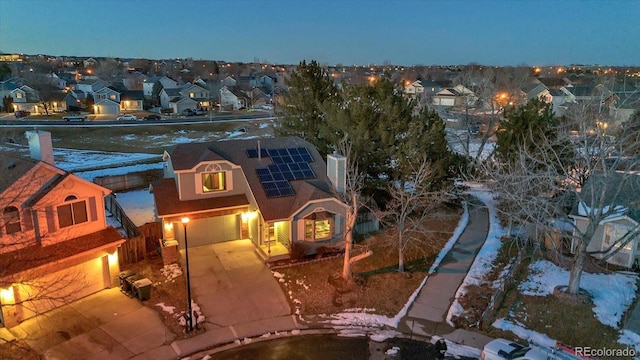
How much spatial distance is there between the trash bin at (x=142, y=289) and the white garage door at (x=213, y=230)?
5.19 metres

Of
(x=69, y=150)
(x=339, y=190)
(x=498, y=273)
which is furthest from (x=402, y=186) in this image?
(x=69, y=150)

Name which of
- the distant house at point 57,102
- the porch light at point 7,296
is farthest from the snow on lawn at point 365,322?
the distant house at point 57,102

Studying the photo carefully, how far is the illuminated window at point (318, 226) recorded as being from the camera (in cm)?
2195

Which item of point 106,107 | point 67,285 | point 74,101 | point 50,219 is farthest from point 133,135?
point 67,285

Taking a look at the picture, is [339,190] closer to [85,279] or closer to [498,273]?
[498,273]

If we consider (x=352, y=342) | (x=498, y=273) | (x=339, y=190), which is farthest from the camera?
(x=339, y=190)

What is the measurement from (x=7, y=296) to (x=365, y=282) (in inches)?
547

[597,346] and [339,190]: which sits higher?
[339,190]

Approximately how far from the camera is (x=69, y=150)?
4744cm

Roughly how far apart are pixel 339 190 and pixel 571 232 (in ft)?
43.3

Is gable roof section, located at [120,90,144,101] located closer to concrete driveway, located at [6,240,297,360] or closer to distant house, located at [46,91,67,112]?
distant house, located at [46,91,67,112]

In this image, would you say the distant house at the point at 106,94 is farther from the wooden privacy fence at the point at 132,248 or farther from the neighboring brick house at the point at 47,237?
the neighboring brick house at the point at 47,237

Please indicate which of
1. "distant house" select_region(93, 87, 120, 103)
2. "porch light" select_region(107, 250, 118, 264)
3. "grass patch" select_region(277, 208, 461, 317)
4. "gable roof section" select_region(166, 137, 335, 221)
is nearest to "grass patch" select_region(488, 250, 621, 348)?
"grass patch" select_region(277, 208, 461, 317)

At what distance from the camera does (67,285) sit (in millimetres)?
16172
